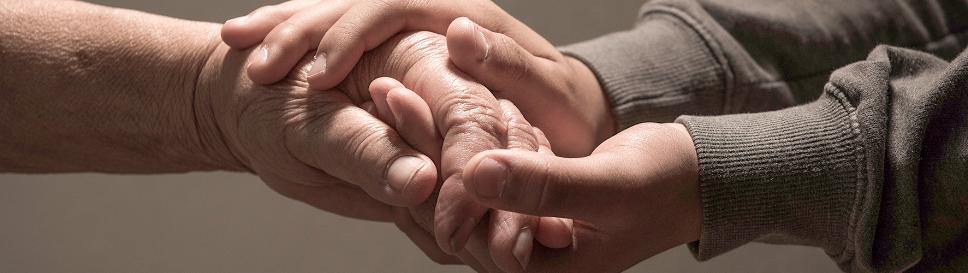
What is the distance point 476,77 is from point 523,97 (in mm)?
76

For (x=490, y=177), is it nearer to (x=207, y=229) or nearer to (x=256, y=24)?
(x=256, y=24)

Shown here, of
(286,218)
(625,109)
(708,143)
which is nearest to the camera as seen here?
(708,143)

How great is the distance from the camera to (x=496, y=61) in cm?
83

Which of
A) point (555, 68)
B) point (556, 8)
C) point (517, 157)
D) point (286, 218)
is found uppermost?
point (517, 157)

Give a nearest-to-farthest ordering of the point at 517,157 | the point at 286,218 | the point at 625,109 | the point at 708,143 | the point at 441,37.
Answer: the point at 517,157, the point at 708,143, the point at 441,37, the point at 625,109, the point at 286,218

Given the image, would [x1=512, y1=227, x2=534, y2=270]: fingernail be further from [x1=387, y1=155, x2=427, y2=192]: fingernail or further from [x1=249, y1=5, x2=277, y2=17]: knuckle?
[x1=249, y1=5, x2=277, y2=17]: knuckle

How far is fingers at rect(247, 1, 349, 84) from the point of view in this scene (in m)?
0.83

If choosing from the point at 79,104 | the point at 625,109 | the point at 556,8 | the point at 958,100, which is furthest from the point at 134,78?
the point at 958,100

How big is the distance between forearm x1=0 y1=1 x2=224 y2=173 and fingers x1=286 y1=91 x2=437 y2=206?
182 mm

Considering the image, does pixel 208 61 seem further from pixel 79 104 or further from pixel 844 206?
pixel 844 206

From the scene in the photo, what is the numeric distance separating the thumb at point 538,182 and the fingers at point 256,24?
0.35 meters

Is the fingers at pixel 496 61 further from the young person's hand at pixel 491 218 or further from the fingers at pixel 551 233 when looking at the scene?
the fingers at pixel 551 233

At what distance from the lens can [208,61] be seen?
0.94m

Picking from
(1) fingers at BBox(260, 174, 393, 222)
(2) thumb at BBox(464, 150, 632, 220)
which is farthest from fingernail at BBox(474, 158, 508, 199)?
(1) fingers at BBox(260, 174, 393, 222)
